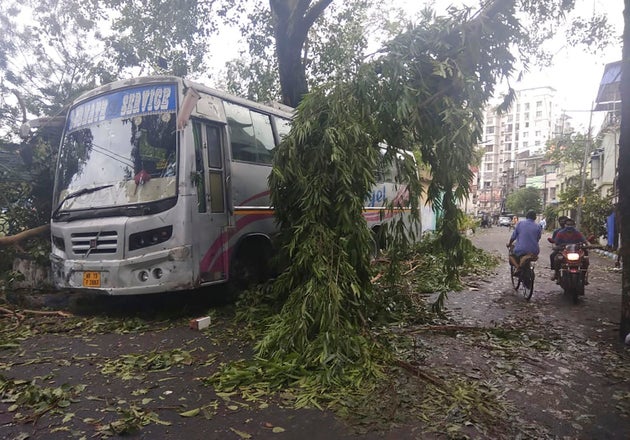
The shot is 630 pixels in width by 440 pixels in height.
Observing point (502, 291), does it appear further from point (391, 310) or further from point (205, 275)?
point (205, 275)

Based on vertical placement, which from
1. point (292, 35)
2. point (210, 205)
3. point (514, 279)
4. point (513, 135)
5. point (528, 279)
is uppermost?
point (513, 135)

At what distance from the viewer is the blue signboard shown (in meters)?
5.57

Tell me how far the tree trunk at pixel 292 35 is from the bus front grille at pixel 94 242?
5.98 meters

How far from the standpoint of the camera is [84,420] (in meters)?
3.20

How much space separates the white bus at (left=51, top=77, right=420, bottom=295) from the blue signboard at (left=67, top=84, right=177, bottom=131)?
1cm

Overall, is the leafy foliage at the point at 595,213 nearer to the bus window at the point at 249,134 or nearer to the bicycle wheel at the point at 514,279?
the bicycle wheel at the point at 514,279

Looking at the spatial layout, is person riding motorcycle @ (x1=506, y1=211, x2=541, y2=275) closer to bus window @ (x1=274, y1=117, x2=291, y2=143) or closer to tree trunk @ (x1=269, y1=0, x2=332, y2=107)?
bus window @ (x1=274, y1=117, x2=291, y2=143)

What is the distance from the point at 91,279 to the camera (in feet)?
17.9

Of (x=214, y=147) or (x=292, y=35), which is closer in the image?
(x=214, y=147)

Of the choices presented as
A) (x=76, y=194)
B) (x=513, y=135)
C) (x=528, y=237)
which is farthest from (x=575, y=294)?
(x=513, y=135)

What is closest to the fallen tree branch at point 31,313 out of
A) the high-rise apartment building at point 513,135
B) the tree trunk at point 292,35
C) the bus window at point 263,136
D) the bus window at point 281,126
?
the bus window at point 263,136

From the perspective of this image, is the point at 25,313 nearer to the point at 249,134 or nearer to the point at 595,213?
the point at 249,134

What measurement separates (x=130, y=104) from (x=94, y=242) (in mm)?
1805

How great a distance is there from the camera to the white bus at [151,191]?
5305mm
